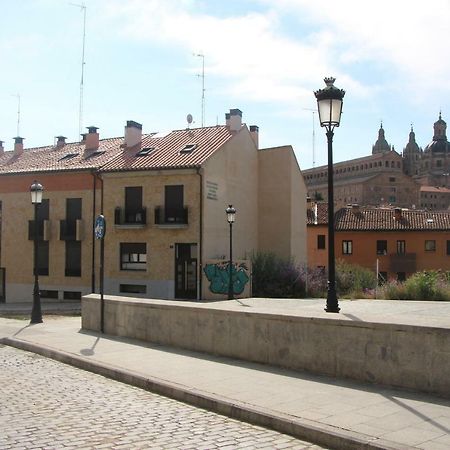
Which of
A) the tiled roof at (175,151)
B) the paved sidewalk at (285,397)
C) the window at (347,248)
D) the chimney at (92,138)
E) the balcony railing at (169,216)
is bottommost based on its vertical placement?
the paved sidewalk at (285,397)

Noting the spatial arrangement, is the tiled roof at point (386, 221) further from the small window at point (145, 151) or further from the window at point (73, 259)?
the window at point (73, 259)

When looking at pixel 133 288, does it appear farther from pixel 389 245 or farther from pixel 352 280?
pixel 389 245

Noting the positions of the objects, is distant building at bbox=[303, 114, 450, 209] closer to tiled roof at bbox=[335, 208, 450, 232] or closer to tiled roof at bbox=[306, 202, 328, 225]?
tiled roof at bbox=[335, 208, 450, 232]

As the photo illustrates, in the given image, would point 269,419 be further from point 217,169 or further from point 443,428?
point 217,169

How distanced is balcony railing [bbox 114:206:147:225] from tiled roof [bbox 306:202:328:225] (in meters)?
26.5

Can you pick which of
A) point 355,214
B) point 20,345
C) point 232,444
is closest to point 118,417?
point 232,444

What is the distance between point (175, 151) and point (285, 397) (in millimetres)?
26013

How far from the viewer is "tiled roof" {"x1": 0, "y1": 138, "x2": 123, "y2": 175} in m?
34.8

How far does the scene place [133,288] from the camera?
31.6m

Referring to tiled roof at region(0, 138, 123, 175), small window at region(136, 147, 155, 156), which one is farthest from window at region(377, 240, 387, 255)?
small window at region(136, 147, 155, 156)

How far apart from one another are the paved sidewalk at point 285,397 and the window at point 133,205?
18.9 meters

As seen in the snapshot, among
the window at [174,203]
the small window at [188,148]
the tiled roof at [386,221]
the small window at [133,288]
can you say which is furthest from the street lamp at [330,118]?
the tiled roof at [386,221]

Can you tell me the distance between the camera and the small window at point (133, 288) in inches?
1234

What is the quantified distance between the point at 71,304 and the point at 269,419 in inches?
1021
